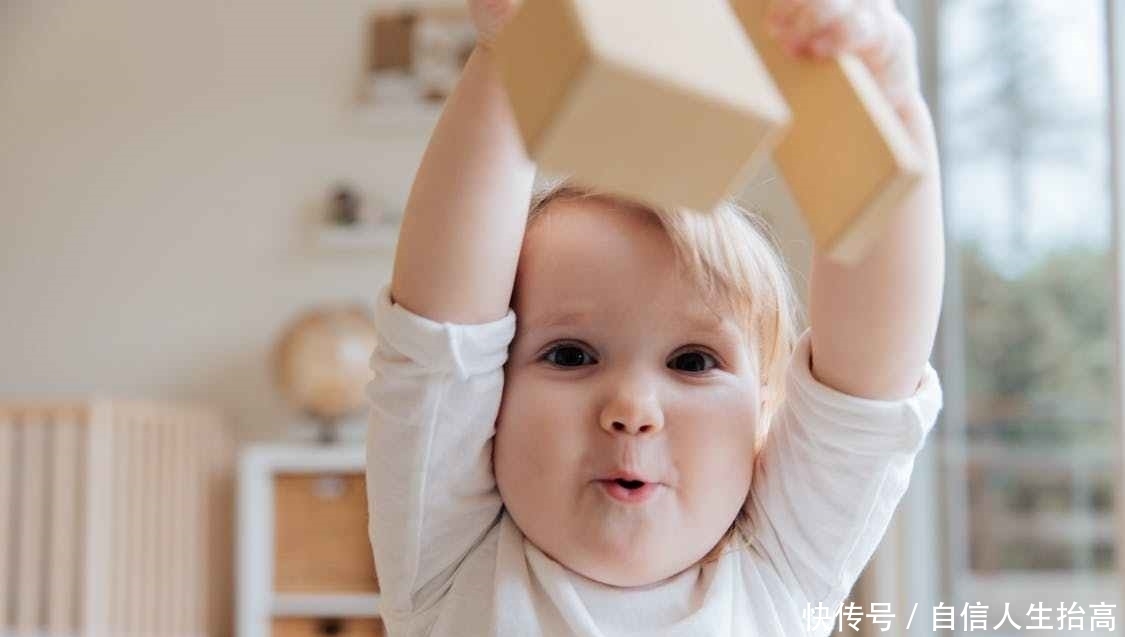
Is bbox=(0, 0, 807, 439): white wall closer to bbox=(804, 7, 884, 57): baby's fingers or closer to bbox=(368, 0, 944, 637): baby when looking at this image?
bbox=(368, 0, 944, 637): baby

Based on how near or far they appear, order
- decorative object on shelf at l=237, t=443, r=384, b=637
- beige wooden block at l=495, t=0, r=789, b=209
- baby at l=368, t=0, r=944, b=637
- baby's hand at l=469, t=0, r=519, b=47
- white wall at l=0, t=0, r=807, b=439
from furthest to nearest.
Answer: white wall at l=0, t=0, r=807, b=439
decorative object on shelf at l=237, t=443, r=384, b=637
baby at l=368, t=0, r=944, b=637
baby's hand at l=469, t=0, r=519, b=47
beige wooden block at l=495, t=0, r=789, b=209

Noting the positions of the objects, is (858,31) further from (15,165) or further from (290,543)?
(15,165)

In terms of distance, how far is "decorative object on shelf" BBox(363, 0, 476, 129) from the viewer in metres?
3.25

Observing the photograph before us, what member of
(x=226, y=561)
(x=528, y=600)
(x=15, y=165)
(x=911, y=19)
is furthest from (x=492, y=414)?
(x=15, y=165)

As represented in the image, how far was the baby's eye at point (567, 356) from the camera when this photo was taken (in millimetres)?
688

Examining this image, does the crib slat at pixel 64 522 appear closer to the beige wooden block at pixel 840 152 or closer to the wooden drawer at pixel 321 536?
the wooden drawer at pixel 321 536

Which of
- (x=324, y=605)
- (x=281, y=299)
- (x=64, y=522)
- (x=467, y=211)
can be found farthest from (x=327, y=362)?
(x=467, y=211)

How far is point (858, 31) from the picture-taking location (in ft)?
1.45

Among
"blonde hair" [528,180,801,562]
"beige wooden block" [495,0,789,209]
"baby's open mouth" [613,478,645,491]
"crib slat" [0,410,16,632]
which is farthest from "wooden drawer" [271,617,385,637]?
"beige wooden block" [495,0,789,209]

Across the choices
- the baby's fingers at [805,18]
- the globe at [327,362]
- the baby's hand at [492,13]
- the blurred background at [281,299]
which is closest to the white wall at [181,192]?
the blurred background at [281,299]

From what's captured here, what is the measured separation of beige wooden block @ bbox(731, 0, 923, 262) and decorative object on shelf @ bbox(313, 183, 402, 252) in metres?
2.80

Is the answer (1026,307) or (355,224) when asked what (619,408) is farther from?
(355,224)

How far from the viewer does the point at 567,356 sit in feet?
2.27

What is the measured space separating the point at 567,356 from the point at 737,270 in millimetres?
103
